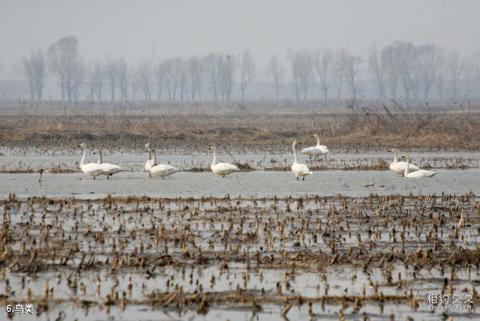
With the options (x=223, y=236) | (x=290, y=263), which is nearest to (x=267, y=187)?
(x=223, y=236)

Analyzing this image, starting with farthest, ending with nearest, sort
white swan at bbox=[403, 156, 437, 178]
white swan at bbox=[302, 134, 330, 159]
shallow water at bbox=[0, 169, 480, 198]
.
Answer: white swan at bbox=[302, 134, 330, 159]
white swan at bbox=[403, 156, 437, 178]
shallow water at bbox=[0, 169, 480, 198]

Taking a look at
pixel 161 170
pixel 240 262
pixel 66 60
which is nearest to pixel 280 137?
pixel 161 170

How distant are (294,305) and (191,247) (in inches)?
126

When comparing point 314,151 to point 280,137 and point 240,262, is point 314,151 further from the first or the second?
point 240,262

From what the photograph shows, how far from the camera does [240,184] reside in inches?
850

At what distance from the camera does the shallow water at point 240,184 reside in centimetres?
1981

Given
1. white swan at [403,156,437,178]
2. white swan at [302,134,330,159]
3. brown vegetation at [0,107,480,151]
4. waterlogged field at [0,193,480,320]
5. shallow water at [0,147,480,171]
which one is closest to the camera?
waterlogged field at [0,193,480,320]

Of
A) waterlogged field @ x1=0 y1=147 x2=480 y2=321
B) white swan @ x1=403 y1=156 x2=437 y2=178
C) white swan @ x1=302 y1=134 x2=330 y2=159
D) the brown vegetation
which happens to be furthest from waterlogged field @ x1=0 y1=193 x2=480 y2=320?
the brown vegetation

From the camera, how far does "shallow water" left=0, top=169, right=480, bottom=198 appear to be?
780 inches

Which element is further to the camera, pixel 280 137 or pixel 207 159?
pixel 280 137

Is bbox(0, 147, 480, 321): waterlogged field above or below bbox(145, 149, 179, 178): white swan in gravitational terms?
below

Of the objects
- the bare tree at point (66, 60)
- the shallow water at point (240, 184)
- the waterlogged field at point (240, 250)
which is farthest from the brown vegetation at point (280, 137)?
the bare tree at point (66, 60)

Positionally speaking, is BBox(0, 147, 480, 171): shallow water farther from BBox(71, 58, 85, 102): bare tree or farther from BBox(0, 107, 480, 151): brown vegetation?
BBox(71, 58, 85, 102): bare tree

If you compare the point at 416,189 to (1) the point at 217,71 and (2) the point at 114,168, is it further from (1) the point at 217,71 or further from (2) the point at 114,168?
(1) the point at 217,71
